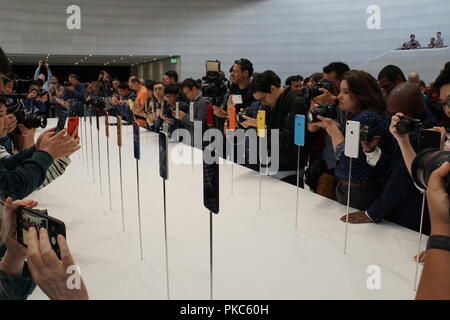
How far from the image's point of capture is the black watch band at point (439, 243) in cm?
59

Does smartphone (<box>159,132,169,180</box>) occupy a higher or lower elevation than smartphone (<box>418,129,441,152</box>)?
lower

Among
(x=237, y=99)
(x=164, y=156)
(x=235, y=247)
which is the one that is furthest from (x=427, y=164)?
(x=237, y=99)

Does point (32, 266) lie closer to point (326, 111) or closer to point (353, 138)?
point (353, 138)

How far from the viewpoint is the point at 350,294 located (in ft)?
3.75

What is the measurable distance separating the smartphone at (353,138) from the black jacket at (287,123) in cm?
97

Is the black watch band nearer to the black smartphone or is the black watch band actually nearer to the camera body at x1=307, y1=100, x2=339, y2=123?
the black smartphone

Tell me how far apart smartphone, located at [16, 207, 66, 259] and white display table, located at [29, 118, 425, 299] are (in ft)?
1.56

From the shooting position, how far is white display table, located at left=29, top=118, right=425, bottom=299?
1.19 m

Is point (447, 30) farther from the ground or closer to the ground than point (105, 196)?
farther from the ground

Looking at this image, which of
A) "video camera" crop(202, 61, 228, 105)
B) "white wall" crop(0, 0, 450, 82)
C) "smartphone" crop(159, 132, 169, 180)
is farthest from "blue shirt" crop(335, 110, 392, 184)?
"white wall" crop(0, 0, 450, 82)

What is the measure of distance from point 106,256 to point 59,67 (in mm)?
17911
